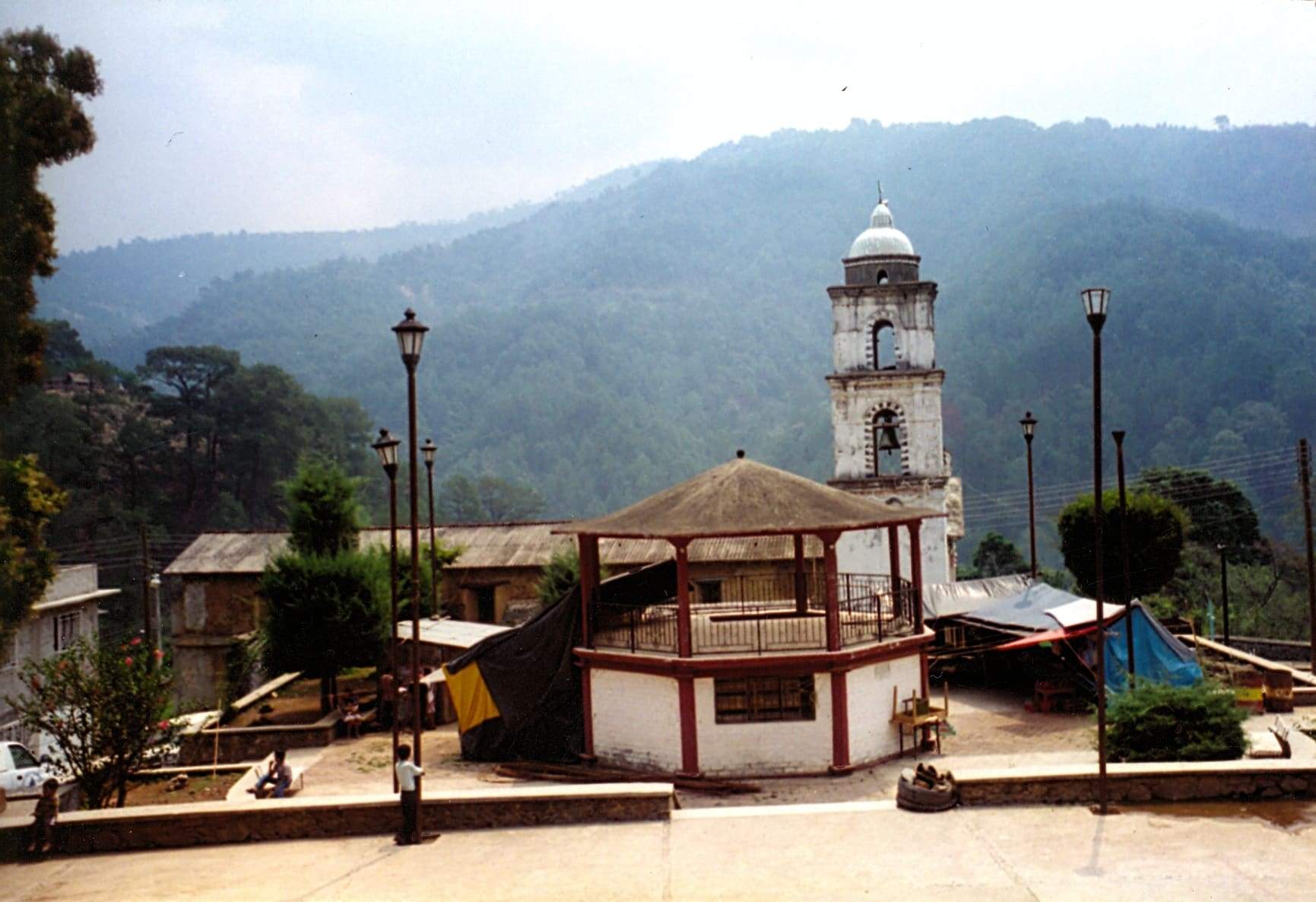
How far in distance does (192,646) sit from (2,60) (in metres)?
27.4

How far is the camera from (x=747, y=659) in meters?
16.8

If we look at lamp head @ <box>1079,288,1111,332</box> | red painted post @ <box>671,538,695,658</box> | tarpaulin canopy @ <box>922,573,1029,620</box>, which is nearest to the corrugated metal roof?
tarpaulin canopy @ <box>922,573,1029,620</box>

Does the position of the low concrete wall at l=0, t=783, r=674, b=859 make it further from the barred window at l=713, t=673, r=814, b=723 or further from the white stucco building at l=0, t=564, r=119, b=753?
the white stucco building at l=0, t=564, r=119, b=753

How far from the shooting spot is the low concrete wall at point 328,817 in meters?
12.1

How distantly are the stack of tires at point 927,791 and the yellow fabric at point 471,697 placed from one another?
8251mm

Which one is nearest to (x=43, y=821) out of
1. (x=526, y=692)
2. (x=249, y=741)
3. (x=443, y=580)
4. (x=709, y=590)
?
(x=526, y=692)

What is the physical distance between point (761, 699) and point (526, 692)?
4004 mm

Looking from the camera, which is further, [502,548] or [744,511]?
[502,548]

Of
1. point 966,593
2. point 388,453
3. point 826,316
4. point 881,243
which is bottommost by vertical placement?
point 966,593

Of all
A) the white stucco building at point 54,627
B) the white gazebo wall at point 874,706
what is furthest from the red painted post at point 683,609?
the white stucco building at point 54,627

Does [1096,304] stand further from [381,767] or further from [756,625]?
[381,767]

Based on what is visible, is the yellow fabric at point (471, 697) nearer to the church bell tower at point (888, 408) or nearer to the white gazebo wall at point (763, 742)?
the white gazebo wall at point (763, 742)

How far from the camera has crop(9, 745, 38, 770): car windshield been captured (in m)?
19.2

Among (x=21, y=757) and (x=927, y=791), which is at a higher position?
(x=927, y=791)
